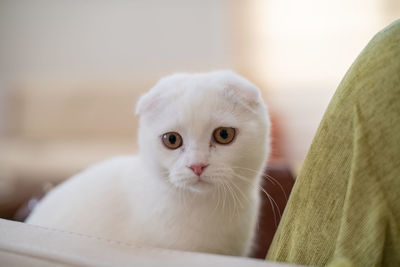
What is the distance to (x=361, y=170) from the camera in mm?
573

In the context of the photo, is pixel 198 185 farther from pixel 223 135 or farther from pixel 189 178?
pixel 223 135

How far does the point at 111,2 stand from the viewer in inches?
166

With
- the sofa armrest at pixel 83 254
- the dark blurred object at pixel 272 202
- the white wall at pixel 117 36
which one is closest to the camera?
the sofa armrest at pixel 83 254

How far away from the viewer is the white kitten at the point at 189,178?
87 centimetres

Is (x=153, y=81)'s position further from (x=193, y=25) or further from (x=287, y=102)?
(x=287, y=102)

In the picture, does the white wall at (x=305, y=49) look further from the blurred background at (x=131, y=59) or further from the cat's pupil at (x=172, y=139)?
the cat's pupil at (x=172, y=139)

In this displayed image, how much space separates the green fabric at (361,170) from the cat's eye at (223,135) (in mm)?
276

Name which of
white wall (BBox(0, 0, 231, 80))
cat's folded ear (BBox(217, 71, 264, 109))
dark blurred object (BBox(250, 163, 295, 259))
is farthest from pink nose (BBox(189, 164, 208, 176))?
white wall (BBox(0, 0, 231, 80))

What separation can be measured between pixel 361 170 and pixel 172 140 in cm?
48

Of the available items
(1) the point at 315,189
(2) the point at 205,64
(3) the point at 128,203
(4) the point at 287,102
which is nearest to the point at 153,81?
(2) the point at 205,64

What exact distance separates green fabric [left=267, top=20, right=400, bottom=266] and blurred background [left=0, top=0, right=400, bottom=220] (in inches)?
116

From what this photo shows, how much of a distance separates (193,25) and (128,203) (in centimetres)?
343

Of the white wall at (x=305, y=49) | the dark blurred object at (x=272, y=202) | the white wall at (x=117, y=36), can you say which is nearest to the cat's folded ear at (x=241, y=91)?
the dark blurred object at (x=272, y=202)

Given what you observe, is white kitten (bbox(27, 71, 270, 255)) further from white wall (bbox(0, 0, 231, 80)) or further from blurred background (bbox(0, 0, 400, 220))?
white wall (bbox(0, 0, 231, 80))
